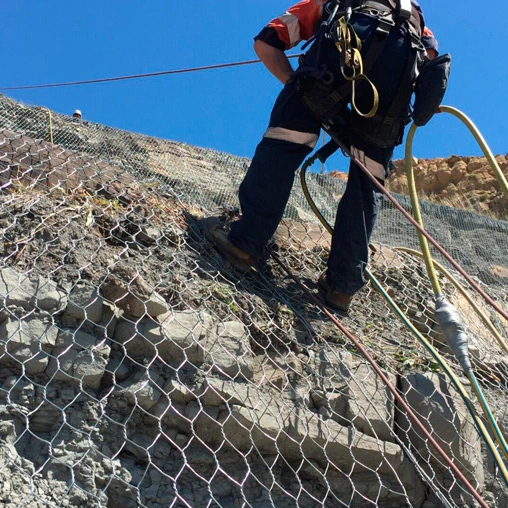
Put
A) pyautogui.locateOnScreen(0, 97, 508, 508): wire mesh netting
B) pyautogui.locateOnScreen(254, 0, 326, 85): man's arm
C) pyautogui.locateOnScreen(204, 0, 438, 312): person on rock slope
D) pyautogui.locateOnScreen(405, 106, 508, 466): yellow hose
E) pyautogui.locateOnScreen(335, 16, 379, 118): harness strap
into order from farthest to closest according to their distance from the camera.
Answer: pyautogui.locateOnScreen(254, 0, 326, 85): man's arm < pyautogui.locateOnScreen(204, 0, 438, 312): person on rock slope < pyautogui.locateOnScreen(335, 16, 379, 118): harness strap < pyautogui.locateOnScreen(405, 106, 508, 466): yellow hose < pyautogui.locateOnScreen(0, 97, 508, 508): wire mesh netting

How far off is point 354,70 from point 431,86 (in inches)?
15.3

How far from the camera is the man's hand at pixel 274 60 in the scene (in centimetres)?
358

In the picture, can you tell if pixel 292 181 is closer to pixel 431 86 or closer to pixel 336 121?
pixel 336 121

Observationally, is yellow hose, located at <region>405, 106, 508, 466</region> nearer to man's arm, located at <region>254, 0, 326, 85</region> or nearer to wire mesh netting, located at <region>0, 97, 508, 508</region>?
wire mesh netting, located at <region>0, 97, 508, 508</region>

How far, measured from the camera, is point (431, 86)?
3.46 meters

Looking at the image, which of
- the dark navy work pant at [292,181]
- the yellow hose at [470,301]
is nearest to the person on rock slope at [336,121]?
the dark navy work pant at [292,181]

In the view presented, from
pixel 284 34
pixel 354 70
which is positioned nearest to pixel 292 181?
pixel 354 70

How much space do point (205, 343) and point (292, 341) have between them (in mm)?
468

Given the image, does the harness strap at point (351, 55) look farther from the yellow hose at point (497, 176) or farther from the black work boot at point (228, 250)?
the black work boot at point (228, 250)

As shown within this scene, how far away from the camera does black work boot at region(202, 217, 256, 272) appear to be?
3.52m

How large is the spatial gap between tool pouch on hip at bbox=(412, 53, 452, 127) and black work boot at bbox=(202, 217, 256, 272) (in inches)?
37.9

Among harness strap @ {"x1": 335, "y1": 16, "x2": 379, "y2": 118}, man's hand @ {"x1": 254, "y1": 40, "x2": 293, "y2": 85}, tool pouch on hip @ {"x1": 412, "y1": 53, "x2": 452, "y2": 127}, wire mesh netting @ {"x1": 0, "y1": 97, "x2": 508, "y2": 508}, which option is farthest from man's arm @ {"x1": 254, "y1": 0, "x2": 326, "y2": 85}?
wire mesh netting @ {"x1": 0, "y1": 97, "x2": 508, "y2": 508}

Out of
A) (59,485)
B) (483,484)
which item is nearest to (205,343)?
(59,485)

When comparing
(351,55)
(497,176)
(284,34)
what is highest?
(284,34)
